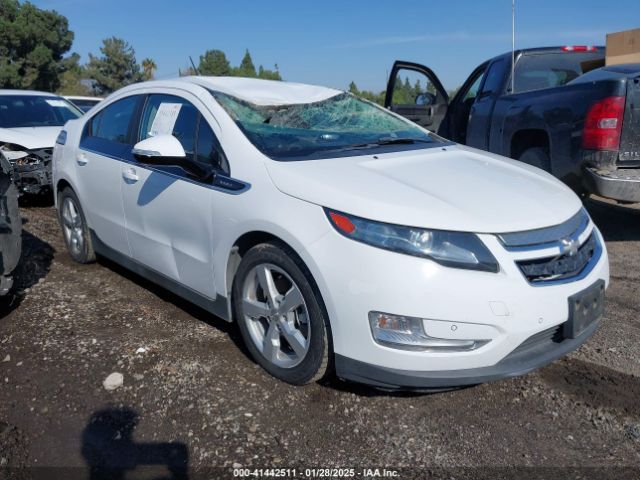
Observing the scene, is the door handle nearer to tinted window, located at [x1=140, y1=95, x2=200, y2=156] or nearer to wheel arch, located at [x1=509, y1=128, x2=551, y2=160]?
tinted window, located at [x1=140, y1=95, x2=200, y2=156]

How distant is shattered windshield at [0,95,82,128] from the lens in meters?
8.23

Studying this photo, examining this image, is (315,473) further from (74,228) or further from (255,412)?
(74,228)

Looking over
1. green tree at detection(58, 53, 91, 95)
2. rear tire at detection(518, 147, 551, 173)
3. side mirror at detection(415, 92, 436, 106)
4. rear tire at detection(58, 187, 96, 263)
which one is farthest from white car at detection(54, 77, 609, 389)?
green tree at detection(58, 53, 91, 95)

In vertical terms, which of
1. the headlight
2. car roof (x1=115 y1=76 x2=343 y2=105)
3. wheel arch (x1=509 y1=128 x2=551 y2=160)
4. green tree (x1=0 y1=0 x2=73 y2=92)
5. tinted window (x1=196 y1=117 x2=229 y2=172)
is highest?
green tree (x1=0 y1=0 x2=73 y2=92)

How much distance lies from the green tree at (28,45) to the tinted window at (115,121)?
3927 cm

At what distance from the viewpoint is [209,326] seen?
378cm

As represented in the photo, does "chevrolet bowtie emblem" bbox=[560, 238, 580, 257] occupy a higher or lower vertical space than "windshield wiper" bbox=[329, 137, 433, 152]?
lower

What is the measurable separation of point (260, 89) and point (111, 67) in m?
58.0

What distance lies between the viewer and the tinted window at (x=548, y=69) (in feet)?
20.7

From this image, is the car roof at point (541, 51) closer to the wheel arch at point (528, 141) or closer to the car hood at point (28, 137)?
the wheel arch at point (528, 141)

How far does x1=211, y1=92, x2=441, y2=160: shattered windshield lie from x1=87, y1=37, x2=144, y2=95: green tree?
2186 inches

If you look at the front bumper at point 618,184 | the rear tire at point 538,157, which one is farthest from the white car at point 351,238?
the rear tire at point 538,157

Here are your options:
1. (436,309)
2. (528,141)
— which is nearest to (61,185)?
(436,309)

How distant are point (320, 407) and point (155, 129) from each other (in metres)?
2.18
